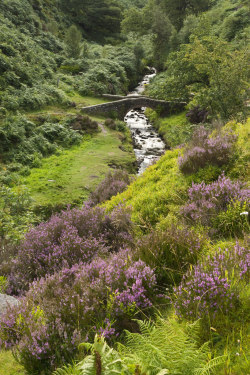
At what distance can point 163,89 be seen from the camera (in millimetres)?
26828

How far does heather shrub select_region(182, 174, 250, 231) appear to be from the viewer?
4695 millimetres

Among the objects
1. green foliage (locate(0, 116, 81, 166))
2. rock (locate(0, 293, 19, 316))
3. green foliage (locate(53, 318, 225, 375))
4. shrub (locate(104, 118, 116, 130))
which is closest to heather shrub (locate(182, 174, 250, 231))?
green foliage (locate(53, 318, 225, 375))

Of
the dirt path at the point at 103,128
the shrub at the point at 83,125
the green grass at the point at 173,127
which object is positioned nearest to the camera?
the green grass at the point at 173,127

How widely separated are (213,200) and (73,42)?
3796 cm

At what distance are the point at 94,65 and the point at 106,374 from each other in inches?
1498

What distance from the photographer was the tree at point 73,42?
35.6 metres

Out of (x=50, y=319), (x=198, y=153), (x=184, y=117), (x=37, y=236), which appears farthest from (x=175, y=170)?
(x=184, y=117)

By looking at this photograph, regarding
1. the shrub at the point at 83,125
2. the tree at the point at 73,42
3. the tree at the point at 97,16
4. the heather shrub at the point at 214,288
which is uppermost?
the tree at the point at 97,16

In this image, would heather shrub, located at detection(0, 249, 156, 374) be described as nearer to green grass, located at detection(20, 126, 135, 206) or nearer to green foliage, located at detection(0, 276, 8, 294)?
green foliage, located at detection(0, 276, 8, 294)

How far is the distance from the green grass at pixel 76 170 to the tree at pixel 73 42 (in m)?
21.2

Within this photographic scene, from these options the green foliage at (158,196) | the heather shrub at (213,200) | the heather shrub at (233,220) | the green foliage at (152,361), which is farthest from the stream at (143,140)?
the green foliage at (152,361)

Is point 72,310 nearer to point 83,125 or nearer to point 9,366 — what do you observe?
point 9,366

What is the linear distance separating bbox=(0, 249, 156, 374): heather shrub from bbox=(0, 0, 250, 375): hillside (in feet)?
0.05

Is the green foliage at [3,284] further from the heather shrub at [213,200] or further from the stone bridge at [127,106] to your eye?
the stone bridge at [127,106]
